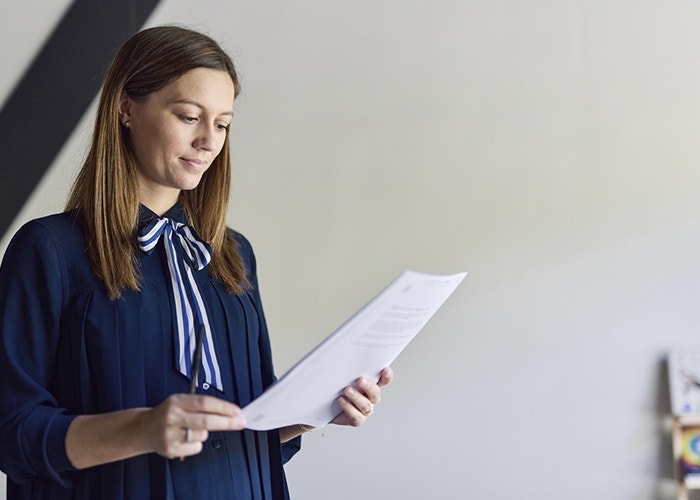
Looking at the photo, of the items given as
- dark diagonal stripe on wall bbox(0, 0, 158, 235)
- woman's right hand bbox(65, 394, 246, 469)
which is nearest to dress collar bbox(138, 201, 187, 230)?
woman's right hand bbox(65, 394, 246, 469)

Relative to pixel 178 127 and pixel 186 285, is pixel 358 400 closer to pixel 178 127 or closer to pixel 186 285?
pixel 186 285

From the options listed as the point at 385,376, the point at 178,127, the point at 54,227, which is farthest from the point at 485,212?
the point at 54,227

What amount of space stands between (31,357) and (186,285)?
0.80ft

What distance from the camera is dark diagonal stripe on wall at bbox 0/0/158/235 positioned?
2449 mm

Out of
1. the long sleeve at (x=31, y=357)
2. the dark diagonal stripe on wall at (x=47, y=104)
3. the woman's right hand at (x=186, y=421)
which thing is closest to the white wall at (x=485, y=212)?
the dark diagonal stripe on wall at (x=47, y=104)

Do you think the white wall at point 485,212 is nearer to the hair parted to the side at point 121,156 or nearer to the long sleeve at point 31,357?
the hair parted to the side at point 121,156

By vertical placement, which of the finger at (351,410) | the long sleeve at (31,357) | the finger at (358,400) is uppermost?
the finger at (358,400)

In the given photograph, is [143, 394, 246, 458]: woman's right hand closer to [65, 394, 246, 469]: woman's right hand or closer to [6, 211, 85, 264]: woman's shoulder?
[65, 394, 246, 469]: woman's right hand

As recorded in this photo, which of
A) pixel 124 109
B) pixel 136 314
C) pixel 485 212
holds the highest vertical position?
pixel 485 212

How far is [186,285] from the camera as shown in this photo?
4.13 ft

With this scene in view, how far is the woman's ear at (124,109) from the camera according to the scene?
1.26 m

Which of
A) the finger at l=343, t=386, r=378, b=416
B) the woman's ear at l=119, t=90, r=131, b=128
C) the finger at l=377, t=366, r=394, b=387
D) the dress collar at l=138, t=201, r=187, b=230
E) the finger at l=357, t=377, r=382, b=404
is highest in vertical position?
the woman's ear at l=119, t=90, r=131, b=128

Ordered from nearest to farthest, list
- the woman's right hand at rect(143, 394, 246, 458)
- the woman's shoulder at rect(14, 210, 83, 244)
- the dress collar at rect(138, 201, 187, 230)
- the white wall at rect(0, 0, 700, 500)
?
the woman's right hand at rect(143, 394, 246, 458)
the woman's shoulder at rect(14, 210, 83, 244)
the dress collar at rect(138, 201, 187, 230)
the white wall at rect(0, 0, 700, 500)

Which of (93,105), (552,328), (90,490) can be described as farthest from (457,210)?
(90,490)
